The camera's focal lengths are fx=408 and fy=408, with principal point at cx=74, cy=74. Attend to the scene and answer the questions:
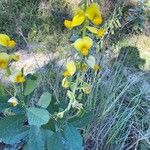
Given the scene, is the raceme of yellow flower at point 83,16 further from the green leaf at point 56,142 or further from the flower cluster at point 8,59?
the green leaf at point 56,142

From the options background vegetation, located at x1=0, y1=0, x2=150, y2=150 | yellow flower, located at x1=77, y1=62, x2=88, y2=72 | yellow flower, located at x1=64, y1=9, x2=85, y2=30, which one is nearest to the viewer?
yellow flower, located at x1=64, y1=9, x2=85, y2=30

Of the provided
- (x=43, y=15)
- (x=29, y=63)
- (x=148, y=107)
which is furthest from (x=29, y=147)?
(x=43, y=15)

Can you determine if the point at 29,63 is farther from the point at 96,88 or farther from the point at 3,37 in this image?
the point at 3,37

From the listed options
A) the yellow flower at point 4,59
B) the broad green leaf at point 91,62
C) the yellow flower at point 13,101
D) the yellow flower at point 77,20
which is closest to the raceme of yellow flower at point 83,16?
the yellow flower at point 77,20

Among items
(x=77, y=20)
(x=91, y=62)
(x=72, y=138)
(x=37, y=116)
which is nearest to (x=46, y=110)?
(x=37, y=116)

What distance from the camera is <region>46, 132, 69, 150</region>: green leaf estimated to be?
5.34 ft

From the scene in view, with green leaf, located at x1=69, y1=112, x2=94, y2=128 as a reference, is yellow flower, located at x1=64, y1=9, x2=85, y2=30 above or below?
above

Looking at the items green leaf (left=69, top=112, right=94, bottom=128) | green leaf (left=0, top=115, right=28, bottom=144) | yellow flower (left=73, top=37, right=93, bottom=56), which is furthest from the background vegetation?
yellow flower (left=73, top=37, right=93, bottom=56)

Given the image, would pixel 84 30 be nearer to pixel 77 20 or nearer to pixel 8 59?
pixel 77 20

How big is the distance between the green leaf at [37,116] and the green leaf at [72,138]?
133mm

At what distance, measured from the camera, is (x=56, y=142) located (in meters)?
1.64

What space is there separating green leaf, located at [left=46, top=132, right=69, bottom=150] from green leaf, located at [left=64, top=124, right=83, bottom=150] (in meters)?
0.03

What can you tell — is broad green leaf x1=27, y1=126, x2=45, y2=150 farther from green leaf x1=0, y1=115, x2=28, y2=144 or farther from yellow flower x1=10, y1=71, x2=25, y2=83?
yellow flower x1=10, y1=71, x2=25, y2=83

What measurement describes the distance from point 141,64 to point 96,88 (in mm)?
1139
